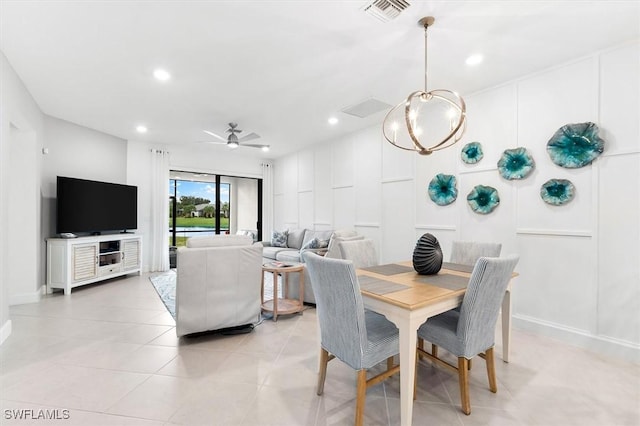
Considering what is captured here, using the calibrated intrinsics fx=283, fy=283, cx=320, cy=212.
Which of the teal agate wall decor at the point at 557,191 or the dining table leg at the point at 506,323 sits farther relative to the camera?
the teal agate wall decor at the point at 557,191

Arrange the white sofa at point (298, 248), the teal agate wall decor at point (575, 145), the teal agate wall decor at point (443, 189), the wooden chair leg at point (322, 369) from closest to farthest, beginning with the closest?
1. the wooden chair leg at point (322, 369)
2. the teal agate wall decor at point (575, 145)
3. the teal agate wall decor at point (443, 189)
4. the white sofa at point (298, 248)

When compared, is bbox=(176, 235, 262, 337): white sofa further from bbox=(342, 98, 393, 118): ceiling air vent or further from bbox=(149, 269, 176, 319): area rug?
bbox=(342, 98, 393, 118): ceiling air vent

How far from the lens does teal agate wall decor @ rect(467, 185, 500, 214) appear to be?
3.29m

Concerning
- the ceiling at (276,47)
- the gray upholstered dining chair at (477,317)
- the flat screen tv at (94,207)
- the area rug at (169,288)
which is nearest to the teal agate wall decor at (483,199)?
the ceiling at (276,47)

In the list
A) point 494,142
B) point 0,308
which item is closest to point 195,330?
point 0,308

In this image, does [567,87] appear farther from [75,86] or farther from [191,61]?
[75,86]

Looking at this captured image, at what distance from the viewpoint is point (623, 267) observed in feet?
8.16

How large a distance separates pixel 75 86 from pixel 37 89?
1.78 feet

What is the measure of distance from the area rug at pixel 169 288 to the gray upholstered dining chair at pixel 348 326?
8.30 ft

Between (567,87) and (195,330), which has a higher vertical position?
(567,87)

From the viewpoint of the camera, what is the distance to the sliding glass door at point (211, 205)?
21.9ft

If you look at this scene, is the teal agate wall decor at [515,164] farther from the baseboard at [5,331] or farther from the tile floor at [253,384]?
the baseboard at [5,331]

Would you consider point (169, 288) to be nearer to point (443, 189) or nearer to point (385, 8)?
point (443, 189)

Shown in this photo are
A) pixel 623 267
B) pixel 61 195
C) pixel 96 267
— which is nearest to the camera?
pixel 623 267
